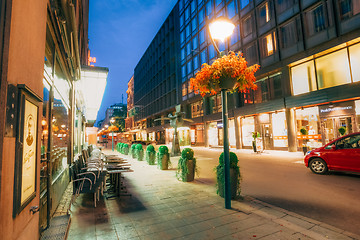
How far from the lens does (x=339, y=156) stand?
7.41m

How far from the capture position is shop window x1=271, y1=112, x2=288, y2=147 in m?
17.8

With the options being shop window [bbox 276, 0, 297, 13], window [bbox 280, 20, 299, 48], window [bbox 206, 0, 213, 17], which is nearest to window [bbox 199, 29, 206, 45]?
window [bbox 206, 0, 213, 17]

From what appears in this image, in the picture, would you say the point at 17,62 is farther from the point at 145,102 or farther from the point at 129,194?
the point at 145,102

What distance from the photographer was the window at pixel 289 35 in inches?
653

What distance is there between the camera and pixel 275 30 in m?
18.2

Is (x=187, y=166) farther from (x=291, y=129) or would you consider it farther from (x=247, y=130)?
(x=247, y=130)

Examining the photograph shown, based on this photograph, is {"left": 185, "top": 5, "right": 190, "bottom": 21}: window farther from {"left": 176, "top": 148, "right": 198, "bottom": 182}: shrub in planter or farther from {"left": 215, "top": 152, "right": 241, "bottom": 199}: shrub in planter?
{"left": 215, "top": 152, "right": 241, "bottom": 199}: shrub in planter

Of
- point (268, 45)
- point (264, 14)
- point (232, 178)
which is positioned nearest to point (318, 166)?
point (232, 178)

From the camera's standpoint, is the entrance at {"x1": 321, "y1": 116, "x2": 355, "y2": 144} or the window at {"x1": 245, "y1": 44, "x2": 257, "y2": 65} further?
the window at {"x1": 245, "y1": 44, "x2": 257, "y2": 65}

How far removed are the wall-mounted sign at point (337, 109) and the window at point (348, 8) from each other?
5.99m

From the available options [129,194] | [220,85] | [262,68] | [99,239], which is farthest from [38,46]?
[262,68]

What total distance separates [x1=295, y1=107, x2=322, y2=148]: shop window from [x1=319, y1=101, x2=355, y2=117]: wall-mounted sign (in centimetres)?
61

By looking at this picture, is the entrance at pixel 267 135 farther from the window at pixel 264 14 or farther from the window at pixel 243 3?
the window at pixel 243 3

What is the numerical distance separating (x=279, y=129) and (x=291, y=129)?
142 centimetres
